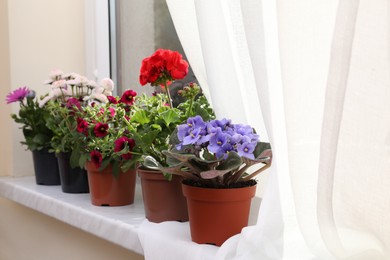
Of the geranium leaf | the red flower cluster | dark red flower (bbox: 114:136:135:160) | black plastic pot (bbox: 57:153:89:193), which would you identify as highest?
the red flower cluster

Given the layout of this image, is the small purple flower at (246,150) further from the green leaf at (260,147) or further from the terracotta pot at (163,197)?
the terracotta pot at (163,197)

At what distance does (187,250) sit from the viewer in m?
1.02

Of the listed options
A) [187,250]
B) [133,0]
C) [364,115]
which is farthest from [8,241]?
[364,115]

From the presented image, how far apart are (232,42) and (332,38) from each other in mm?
271

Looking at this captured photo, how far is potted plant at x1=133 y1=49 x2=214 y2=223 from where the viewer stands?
1155 mm

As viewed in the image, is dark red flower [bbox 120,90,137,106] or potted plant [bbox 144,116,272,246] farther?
dark red flower [bbox 120,90,137,106]

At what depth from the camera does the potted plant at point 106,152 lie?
1.36 m

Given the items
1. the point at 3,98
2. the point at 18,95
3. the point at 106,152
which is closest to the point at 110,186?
the point at 106,152

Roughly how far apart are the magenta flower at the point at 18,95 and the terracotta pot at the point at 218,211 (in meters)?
0.91

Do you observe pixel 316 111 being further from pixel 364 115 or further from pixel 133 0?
pixel 133 0

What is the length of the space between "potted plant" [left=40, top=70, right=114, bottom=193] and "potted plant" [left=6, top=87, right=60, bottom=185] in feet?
0.27

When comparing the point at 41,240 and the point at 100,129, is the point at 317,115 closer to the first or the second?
the point at 100,129

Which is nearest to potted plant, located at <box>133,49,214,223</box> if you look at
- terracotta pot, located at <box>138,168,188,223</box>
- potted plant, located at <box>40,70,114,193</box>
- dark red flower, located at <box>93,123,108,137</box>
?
terracotta pot, located at <box>138,168,188,223</box>

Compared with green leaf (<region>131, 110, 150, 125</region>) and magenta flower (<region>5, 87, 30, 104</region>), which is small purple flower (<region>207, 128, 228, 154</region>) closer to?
green leaf (<region>131, 110, 150, 125</region>)
